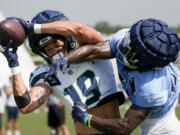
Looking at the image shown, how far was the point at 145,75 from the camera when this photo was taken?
2.54 meters

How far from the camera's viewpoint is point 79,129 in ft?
10.2

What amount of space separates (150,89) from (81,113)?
0.58m

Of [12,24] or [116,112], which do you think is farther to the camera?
[116,112]

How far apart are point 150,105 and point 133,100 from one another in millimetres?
146

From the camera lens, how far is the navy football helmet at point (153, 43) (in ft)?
7.86

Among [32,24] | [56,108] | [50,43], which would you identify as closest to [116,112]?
[50,43]

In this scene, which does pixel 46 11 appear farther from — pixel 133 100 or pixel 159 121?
pixel 159 121

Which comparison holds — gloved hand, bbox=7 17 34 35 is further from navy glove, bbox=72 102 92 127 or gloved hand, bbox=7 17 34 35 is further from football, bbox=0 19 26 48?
navy glove, bbox=72 102 92 127

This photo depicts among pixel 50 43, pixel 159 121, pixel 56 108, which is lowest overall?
pixel 56 108

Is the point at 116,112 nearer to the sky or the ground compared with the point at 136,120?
nearer to the ground

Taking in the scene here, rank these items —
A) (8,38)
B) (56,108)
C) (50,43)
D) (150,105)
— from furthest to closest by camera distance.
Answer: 1. (56,108)
2. (50,43)
3. (8,38)
4. (150,105)

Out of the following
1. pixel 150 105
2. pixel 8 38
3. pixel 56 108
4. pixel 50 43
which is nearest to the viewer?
pixel 150 105

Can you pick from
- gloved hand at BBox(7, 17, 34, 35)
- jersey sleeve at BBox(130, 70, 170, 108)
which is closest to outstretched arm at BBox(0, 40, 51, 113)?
gloved hand at BBox(7, 17, 34, 35)

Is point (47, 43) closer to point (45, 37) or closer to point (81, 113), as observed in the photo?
point (45, 37)
